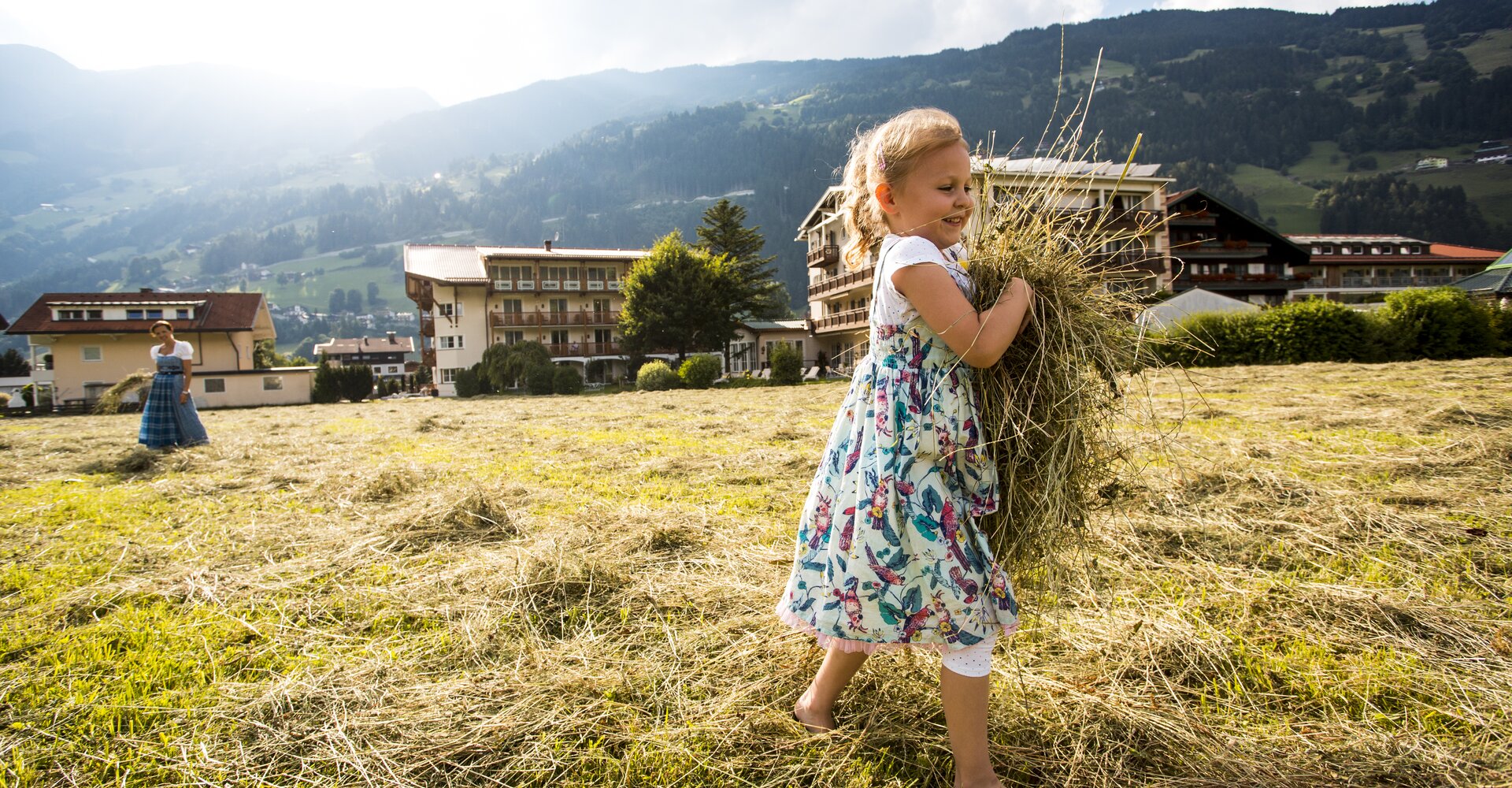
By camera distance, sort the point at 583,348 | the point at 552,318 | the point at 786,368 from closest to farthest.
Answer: the point at 786,368 → the point at 552,318 → the point at 583,348

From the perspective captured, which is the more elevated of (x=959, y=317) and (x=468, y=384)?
(x=959, y=317)

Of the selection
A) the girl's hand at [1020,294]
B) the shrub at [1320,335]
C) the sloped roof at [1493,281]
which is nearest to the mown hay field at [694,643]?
the girl's hand at [1020,294]

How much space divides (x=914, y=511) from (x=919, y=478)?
0.08 meters

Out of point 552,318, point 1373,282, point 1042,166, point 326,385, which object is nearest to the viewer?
point 1042,166

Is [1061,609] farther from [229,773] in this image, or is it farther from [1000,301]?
[229,773]

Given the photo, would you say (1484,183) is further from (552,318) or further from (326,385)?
(326,385)

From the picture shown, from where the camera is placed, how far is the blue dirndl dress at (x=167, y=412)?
26.5ft

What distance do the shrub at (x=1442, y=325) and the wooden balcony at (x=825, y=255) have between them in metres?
25.4

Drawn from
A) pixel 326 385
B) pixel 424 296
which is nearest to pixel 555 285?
pixel 424 296

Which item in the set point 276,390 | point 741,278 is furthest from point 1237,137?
point 276,390

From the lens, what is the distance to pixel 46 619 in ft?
8.84

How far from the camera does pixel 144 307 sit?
36312mm

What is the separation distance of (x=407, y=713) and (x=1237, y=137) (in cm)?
16674

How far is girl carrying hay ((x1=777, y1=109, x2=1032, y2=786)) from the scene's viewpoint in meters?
1.59
